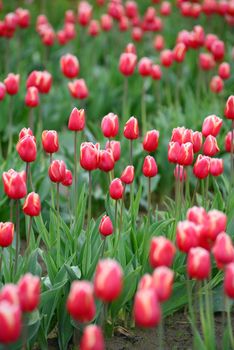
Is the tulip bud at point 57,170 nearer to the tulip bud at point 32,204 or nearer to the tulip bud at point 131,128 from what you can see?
the tulip bud at point 32,204

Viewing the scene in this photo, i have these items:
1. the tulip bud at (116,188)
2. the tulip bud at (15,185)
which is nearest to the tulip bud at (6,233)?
the tulip bud at (15,185)

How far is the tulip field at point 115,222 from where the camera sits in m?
2.24

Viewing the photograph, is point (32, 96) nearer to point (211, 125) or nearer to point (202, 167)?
point (211, 125)

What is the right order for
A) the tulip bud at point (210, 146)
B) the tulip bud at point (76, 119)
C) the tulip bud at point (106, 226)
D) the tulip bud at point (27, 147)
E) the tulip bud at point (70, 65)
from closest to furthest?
the tulip bud at point (106, 226) → the tulip bud at point (27, 147) → the tulip bud at point (210, 146) → the tulip bud at point (76, 119) → the tulip bud at point (70, 65)

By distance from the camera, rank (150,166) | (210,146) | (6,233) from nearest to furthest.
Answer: (6,233) → (150,166) → (210,146)

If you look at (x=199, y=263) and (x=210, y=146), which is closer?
(x=199, y=263)

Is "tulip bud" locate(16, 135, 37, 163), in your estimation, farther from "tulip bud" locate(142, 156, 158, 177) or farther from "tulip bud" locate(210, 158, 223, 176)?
"tulip bud" locate(210, 158, 223, 176)

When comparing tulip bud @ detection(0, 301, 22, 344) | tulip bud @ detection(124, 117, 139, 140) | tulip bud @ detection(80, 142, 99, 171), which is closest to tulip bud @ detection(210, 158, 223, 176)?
tulip bud @ detection(124, 117, 139, 140)

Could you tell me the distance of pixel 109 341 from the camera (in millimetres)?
3199

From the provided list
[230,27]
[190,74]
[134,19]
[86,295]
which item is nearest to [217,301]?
[86,295]

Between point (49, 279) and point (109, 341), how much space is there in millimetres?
367

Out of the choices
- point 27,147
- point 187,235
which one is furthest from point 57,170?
point 187,235

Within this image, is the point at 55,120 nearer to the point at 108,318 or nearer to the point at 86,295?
the point at 108,318

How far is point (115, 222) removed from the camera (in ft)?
10.7
